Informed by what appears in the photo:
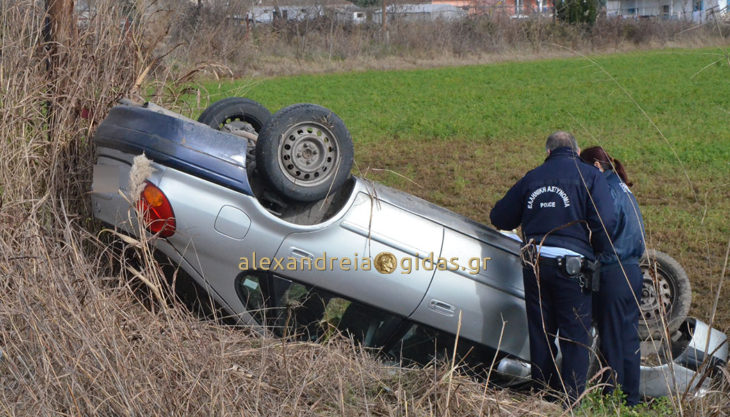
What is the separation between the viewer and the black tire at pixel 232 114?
522 centimetres

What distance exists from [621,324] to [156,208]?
8.81 ft

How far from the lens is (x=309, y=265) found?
4145 millimetres

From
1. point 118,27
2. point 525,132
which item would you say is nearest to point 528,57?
point 525,132

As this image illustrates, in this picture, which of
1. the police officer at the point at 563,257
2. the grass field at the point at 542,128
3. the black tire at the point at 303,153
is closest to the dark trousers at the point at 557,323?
the police officer at the point at 563,257

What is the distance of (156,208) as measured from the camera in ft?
13.1

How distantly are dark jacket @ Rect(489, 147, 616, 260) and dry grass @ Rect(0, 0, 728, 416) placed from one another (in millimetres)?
1007

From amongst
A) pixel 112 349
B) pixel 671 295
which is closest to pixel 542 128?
pixel 671 295

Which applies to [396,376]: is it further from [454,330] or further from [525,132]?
[525,132]

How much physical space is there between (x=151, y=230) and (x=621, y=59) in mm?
25922

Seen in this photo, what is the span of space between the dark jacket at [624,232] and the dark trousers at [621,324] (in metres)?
0.06

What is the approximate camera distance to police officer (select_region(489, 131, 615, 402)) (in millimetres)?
4488

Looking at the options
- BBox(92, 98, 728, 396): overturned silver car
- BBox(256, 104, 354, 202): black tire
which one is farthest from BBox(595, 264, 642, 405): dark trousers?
BBox(256, 104, 354, 202): black tire

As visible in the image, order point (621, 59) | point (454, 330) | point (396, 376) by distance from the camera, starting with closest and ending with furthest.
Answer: point (396, 376)
point (454, 330)
point (621, 59)

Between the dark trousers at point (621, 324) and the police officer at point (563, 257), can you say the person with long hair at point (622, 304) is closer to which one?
the dark trousers at point (621, 324)
